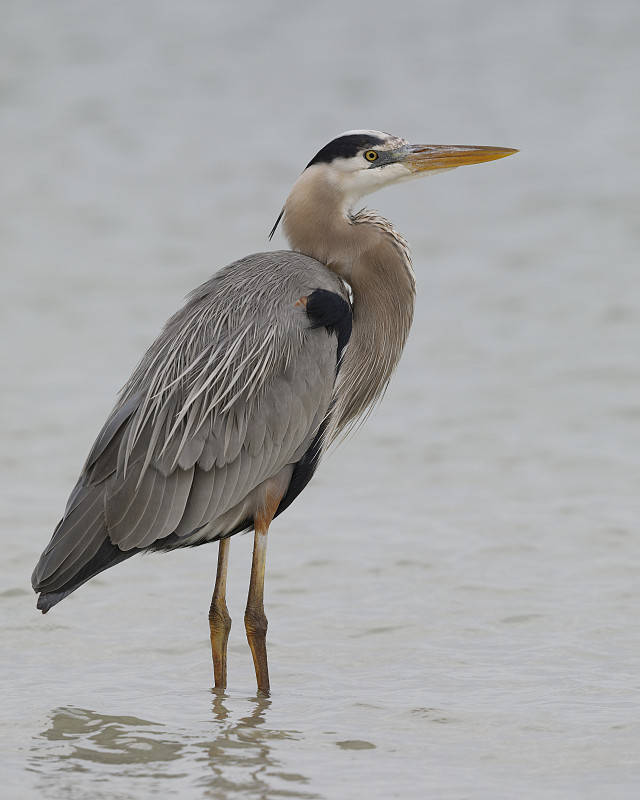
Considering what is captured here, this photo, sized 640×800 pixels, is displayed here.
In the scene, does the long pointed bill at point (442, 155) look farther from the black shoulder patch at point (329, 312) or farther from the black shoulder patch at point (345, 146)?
the black shoulder patch at point (329, 312)

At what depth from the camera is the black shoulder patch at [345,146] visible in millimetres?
5141

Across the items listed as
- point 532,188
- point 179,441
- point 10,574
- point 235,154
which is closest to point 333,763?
point 179,441

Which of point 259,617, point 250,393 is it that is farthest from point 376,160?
point 259,617

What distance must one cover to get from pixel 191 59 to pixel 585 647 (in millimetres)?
12772

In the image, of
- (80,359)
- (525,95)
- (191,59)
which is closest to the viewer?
(80,359)

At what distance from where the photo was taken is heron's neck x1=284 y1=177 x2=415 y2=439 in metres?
5.14

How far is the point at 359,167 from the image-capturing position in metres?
5.16

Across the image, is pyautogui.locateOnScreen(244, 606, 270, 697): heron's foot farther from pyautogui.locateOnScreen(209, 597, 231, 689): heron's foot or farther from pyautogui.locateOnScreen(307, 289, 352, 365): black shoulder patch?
pyautogui.locateOnScreen(307, 289, 352, 365): black shoulder patch

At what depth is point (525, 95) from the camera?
50.3 feet

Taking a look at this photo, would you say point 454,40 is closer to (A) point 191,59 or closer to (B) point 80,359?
(A) point 191,59

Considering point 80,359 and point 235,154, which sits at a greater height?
point 235,154

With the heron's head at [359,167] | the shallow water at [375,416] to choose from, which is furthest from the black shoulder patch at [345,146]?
the shallow water at [375,416]

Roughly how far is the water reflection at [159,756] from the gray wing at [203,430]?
0.51 meters

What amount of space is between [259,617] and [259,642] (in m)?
0.09
